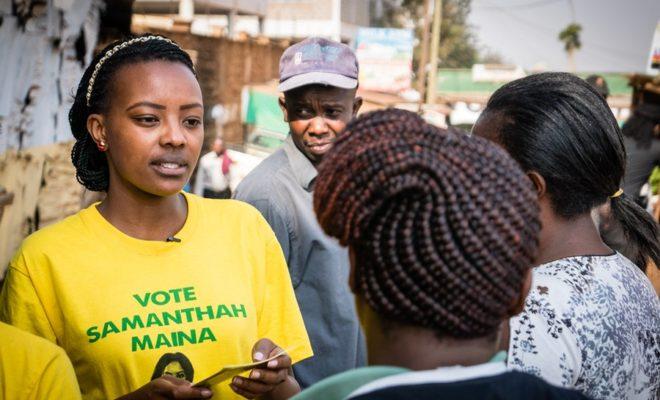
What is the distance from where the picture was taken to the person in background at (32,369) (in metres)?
1.62

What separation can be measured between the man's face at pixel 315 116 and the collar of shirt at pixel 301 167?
47 millimetres

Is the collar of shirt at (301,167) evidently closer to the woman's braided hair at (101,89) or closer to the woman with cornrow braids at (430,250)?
the woman's braided hair at (101,89)

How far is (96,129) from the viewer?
2217 mm

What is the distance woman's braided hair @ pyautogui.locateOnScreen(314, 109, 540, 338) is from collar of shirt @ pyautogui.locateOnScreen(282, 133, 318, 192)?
1.87 metres

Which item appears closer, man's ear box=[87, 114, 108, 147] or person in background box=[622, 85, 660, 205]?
man's ear box=[87, 114, 108, 147]

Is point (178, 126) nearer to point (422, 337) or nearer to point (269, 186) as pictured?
point (269, 186)

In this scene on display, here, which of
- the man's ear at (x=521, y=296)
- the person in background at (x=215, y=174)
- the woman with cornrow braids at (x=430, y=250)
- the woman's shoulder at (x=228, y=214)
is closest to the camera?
the woman with cornrow braids at (x=430, y=250)

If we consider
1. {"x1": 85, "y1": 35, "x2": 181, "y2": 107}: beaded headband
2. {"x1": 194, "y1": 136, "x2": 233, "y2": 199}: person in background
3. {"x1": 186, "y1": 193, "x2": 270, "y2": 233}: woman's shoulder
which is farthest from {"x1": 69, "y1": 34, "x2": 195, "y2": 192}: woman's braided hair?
{"x1": 194, "y1": 136, "x2": 233, "y2": 199}: person in background

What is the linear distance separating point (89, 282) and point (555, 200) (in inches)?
51.4

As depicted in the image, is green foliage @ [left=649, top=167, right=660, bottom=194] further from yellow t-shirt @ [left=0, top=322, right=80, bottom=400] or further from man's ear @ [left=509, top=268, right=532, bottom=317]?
yellow t-shirt @ [left=0, top=322, right=80, bottom=400]

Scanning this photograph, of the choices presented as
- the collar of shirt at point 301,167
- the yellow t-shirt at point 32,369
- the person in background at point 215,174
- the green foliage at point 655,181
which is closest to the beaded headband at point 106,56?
the yellow t-shirt at point 32,369

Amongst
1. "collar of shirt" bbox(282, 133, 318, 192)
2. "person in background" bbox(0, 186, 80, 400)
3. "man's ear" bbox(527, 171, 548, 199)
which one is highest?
"man's ear" bbox(527, 171, 548, 199)

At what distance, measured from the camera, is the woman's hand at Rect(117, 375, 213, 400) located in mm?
1748

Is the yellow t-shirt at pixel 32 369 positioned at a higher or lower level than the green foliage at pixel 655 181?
higher
